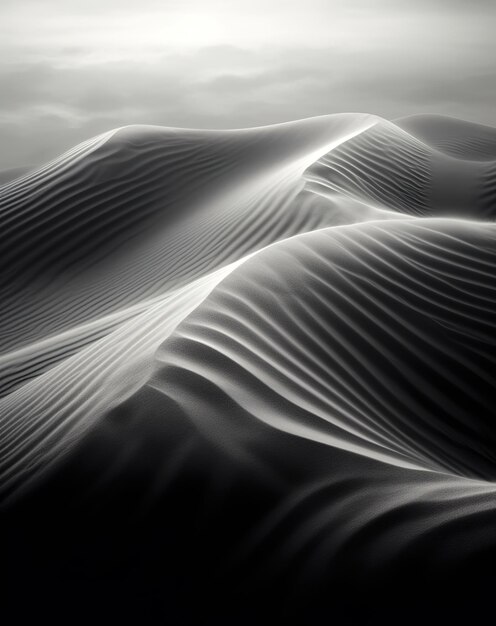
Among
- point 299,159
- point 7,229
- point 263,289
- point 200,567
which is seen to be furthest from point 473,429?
point 7,229

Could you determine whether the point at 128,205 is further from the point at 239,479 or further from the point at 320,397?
the point at 239,479

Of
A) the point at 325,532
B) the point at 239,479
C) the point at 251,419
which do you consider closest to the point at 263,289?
the point at 251,419

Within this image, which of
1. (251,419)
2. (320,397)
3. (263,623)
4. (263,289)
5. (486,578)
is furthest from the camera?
(263,289)

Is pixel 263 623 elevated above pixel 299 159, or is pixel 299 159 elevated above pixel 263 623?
pixel 263 623

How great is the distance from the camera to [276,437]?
2.63 meters

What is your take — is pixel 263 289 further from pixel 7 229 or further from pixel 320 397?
pixel 7 229

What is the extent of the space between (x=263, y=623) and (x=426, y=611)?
425 millimetres

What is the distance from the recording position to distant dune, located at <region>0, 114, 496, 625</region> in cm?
222

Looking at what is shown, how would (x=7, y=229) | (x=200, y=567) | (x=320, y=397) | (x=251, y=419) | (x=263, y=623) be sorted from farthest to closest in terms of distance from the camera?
(x=7, y=229) < (x=320, y=397) < (x=251, y=419) < (x=200, y=567) < (x=263, y=623)

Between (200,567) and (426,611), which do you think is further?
(200,567)

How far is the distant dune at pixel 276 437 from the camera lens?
2.22m

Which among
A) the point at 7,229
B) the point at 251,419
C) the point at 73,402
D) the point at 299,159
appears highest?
the point at 251,419

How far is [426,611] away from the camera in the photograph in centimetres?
203

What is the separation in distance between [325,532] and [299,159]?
655 centimetres
